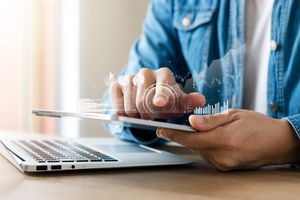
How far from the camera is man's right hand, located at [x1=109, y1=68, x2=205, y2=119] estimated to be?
1.99 feet

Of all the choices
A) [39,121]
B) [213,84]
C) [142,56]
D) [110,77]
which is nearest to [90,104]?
[110,77]

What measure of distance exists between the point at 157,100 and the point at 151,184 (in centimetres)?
11

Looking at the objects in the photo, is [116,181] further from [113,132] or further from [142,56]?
[142,56]

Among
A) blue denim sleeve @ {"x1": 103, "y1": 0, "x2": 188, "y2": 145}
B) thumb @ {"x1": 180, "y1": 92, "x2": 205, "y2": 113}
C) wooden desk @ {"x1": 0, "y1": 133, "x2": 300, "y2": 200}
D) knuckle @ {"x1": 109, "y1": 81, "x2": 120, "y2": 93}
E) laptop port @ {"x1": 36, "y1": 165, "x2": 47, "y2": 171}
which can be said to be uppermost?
blue denim sleeve @ {"x1": 103, "y1": 0, "x2": 188, "y2": 145}

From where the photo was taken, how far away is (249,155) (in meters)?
0.67

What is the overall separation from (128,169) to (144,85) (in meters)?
0.12

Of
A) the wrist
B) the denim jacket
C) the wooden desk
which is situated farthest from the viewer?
the denim jacket

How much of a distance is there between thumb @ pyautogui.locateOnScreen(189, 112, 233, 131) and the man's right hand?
0.02 metres

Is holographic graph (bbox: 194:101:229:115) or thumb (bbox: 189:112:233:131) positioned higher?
holographic graph (bbox: 194:101:229:115)

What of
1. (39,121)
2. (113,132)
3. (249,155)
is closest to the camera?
(249,155)

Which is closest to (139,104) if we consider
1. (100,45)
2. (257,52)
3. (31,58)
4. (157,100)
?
(157,100)

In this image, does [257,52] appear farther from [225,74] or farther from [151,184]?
[151,184]

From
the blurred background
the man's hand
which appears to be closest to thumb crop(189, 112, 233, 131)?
the man's hand

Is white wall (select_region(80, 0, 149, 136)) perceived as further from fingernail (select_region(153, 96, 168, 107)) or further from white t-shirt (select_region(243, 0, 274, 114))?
white t-shirt (select_region(243, 0, 274, 114))
